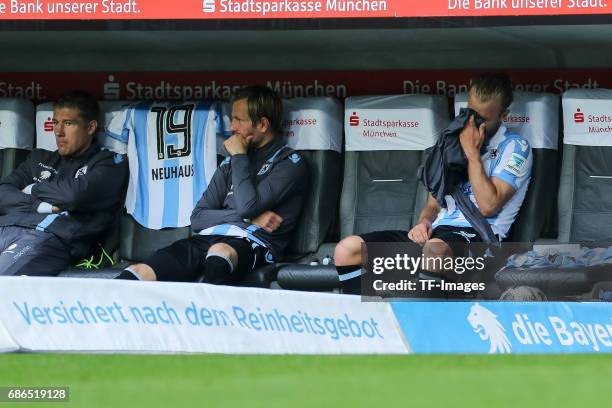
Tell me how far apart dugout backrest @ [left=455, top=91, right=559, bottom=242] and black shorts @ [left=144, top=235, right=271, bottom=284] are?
1.51 metres

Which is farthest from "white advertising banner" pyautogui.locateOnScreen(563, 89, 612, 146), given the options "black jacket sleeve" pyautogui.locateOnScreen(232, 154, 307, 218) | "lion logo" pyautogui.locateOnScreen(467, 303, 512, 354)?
"lion logo" pyautogui.locateOnScreen(467, 303, 512, 354)

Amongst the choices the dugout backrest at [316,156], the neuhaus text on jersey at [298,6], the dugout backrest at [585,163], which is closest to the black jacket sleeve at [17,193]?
the dugout backrest at [316,156]

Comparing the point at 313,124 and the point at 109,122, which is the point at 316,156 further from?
the point at 109,122

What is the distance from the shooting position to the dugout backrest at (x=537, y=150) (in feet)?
24.9

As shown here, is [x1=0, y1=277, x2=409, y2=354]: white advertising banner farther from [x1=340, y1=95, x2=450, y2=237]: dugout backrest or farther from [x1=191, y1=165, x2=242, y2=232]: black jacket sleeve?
[x1=340, y1=95, x2=450, y2=237]: dugout backrest

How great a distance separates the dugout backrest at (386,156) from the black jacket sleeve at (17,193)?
1922mm

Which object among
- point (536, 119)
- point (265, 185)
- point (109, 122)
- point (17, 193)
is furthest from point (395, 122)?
point (17, 193)

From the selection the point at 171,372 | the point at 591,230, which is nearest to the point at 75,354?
the point at 171,372

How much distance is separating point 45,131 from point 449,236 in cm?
285

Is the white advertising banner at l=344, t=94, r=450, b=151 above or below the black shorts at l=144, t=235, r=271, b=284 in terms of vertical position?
above

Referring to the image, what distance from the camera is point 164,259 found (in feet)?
24.2

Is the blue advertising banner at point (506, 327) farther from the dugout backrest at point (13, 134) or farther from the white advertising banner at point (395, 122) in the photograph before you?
the dugout backrest at point (13, 134)

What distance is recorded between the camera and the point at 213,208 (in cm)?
779

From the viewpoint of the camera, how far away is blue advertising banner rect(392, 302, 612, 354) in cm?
626
